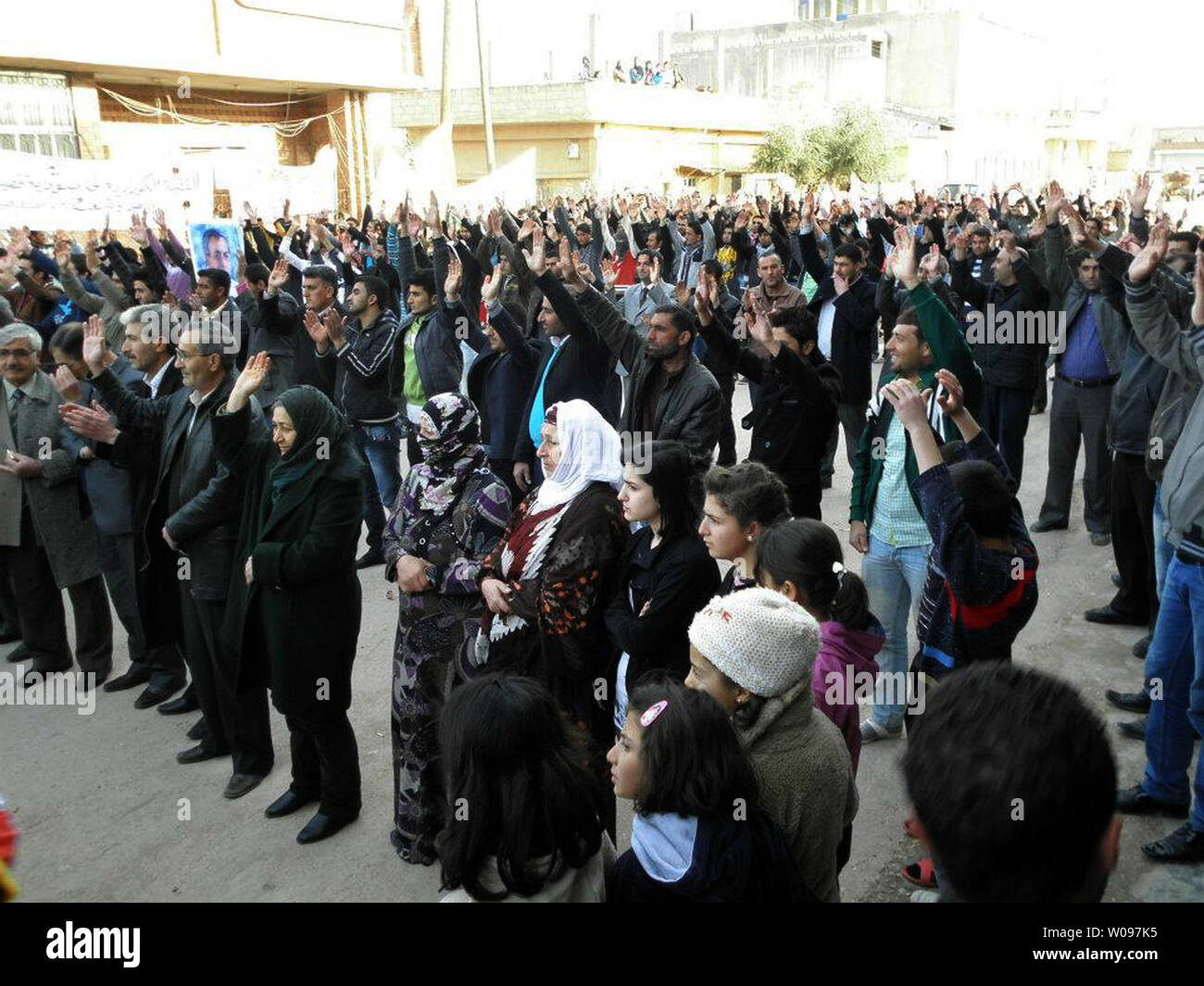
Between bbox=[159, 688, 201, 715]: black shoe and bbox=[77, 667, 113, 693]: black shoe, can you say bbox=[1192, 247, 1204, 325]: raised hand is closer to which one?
bbox=[159, 688, 201, 715]: black shoe

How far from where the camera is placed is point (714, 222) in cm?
1529

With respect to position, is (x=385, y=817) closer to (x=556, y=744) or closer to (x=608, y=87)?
(x=556, y=744)

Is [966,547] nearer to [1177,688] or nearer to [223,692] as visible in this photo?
[1177,688]

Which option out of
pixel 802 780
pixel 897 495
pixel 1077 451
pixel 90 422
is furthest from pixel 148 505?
pixel 1077 451

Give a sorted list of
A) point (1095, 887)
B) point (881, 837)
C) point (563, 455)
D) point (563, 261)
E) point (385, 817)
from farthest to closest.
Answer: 1. point (563, 261)
2. point (385, 817)
3. point (881, 837)
4. point (563, 455)
5. point (1095, 887)

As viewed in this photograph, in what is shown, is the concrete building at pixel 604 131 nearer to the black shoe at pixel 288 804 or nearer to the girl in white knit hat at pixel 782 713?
the black shoe at pixel 288 804

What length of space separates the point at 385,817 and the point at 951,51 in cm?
6043

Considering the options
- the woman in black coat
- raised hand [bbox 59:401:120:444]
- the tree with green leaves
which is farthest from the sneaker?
the tree with green leaves

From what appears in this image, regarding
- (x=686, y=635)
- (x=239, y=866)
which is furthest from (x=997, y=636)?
(x=239, y=866)

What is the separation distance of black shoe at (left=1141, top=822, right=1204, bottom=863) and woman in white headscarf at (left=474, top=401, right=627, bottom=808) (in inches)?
A: 77.1

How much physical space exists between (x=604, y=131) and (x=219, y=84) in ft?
45.8

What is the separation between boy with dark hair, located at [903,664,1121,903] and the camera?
1.32 metres

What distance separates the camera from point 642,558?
3191 millimetres

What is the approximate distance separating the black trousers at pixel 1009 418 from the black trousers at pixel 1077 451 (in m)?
0.28
